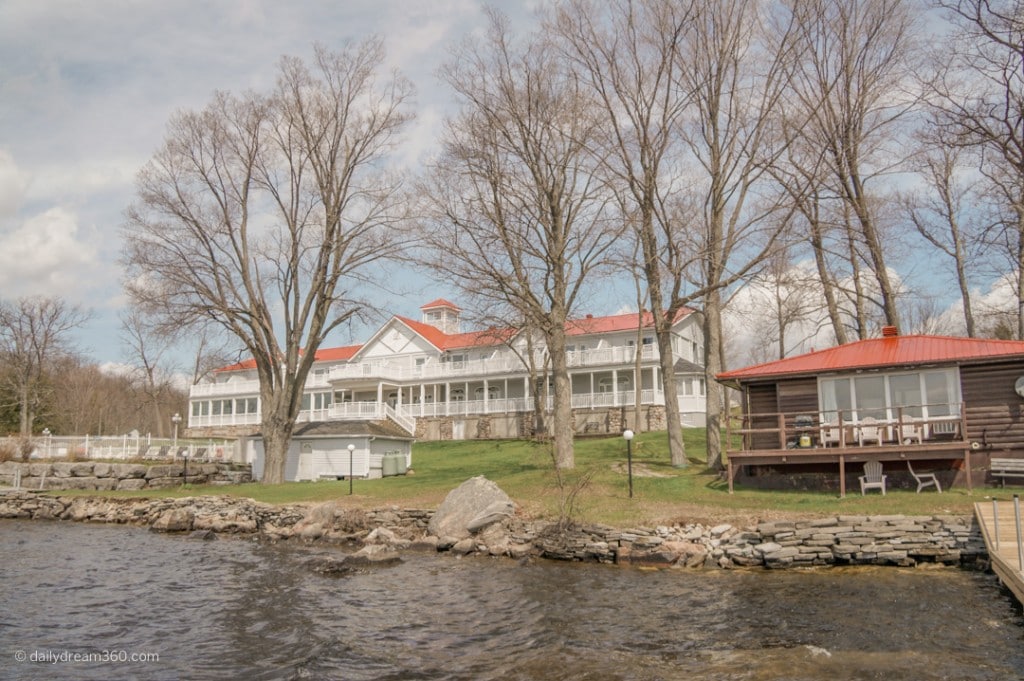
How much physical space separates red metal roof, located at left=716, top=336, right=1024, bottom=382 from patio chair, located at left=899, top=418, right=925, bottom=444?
1662 millimetres

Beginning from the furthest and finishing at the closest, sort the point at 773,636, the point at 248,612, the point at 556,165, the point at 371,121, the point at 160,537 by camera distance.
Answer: the point at 371,121 < the point at 556,165 < the point at 160,537 < the point at 248,612 < the point at 773,636

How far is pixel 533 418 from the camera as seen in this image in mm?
42531

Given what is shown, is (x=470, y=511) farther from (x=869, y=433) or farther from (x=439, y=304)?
(x=439, y=304)

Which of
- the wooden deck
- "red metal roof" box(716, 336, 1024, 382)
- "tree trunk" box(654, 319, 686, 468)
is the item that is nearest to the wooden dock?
the wooden deck

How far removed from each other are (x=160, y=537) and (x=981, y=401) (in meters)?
22.5

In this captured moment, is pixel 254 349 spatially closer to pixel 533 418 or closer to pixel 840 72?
pixel 533 418

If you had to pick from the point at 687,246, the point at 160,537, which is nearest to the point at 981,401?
the point at 687,246

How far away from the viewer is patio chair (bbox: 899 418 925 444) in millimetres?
17750

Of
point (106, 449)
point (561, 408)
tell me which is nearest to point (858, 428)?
point (561, 408)

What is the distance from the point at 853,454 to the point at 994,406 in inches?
161

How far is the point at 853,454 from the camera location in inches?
707

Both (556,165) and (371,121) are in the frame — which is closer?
(556,165)

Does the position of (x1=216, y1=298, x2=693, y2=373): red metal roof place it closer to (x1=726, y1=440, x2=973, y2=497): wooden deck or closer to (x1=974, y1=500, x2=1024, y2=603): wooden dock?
(x1=726, y1=440, x2=973, y2=497): wooden deck

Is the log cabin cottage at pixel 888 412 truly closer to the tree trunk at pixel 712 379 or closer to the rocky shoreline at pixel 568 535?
the tree trunk at pixel 712 379
